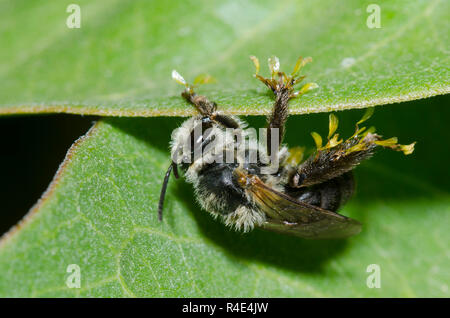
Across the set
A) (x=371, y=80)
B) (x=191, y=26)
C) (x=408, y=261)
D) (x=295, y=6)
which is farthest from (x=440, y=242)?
(x=191, y=26)

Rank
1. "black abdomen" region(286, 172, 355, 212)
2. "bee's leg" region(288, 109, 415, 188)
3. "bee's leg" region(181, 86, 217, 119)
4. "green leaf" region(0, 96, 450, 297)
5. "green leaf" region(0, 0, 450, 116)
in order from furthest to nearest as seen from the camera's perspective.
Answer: "black abdomen" region(286, 172, 355, 212), "bee's leg" region(288, 109, 415, 188), "bee's leg" region(181, 86, 217, 119), "green leaf" region(0, 0, 450, 116), "green leaf" region(0, 96, 450, 297)

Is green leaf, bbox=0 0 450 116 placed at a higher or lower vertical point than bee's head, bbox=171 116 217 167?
higher

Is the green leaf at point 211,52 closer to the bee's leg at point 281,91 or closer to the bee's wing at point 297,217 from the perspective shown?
the bee's leg at point 281,91

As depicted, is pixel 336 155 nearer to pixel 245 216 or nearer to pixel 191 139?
pixel 245 216

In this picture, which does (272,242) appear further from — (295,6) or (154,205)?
(295,6)

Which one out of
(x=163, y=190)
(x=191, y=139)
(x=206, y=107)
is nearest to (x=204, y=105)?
(x=206, y=107)

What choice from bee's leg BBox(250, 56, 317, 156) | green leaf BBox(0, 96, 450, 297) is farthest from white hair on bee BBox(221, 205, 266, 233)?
bee's leg BBox(250, 56, 317, 156)

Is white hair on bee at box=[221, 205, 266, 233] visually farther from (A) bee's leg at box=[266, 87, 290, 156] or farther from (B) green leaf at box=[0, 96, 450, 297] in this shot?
(A) bee's leg at box=[266, 87, 290, 156]

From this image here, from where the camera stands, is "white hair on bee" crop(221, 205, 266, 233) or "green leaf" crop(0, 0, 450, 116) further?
"white hair on bee" crop(221, 205, 266, 233)
